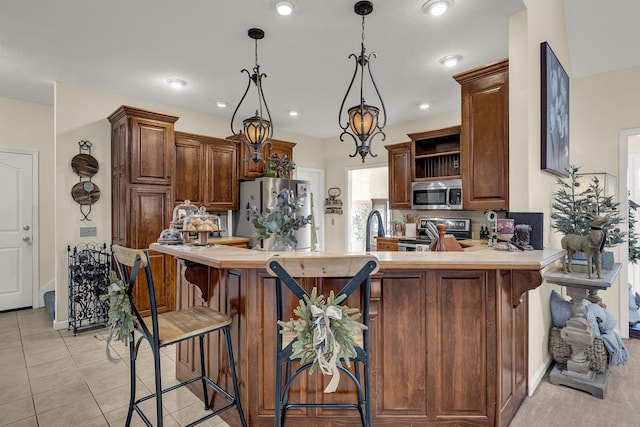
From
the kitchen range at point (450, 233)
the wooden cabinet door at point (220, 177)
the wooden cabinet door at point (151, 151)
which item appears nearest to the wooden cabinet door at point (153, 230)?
the wooden cabinet door at point (151, 151)

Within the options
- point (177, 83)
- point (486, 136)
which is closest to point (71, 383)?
point (177, 83)

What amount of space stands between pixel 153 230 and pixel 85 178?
1.05m

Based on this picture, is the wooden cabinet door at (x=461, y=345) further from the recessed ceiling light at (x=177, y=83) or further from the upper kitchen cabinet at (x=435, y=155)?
the recessed ceiling light at (x=177, y=83)

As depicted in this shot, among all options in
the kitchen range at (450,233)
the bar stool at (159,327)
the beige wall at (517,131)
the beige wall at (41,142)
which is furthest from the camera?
the kitchen range at (450,233)

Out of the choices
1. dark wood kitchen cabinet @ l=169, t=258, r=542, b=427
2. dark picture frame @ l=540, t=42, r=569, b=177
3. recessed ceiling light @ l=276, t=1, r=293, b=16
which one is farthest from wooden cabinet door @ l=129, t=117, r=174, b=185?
dark picture frame @ l=540, t=42, r=569, b=177

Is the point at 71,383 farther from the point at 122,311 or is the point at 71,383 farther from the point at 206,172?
the point at 206,172

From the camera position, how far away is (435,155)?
15.1 ft

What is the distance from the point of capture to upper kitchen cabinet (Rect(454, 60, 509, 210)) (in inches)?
100

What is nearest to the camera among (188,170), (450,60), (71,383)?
(71,383)

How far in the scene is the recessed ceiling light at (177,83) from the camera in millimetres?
3824

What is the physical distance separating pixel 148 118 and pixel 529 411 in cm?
443

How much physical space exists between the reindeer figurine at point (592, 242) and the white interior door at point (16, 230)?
6.08 metres

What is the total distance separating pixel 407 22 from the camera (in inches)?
104

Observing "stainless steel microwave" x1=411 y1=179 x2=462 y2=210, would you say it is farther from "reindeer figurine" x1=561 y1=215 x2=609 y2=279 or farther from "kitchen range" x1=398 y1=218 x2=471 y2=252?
"reindeer figurine" x1=561 y1=215 x2=609 y2=279
